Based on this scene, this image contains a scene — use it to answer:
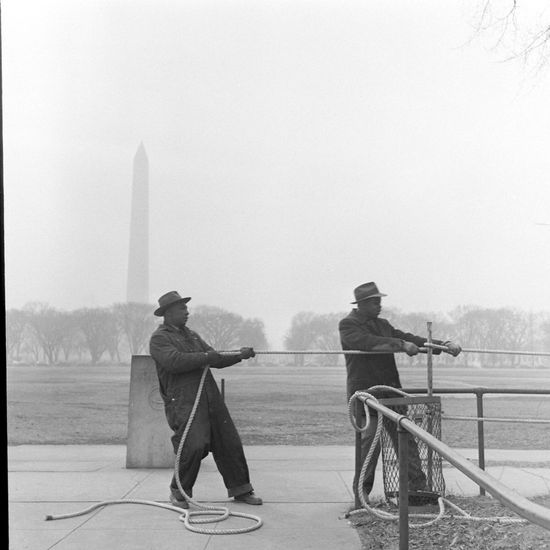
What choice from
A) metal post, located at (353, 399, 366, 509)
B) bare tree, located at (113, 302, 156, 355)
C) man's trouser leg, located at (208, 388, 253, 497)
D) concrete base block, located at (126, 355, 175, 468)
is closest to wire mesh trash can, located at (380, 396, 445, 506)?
metal post, located at (353, 399, 366, 509)

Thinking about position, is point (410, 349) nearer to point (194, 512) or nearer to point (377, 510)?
point (377, 510)

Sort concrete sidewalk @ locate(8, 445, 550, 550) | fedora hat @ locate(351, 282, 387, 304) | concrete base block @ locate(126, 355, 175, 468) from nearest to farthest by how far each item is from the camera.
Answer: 1. concrete sidewalk @ locate(8, 445, 550, 550)
2. fedora hat @ locate(351, 282, 387, 304)
3. concrete base block @ locate(126, 355, 175, 468)

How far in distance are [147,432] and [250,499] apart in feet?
6.55

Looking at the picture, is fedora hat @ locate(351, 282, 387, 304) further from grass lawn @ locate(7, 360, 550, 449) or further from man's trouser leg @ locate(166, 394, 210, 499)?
grass lawn @ locate(7, 360, 550, 449)

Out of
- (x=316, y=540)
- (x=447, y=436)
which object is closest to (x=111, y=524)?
(x=316, y=540)

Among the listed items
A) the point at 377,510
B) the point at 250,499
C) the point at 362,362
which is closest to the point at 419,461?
the point at 377,510

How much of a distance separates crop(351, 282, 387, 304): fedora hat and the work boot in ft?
5.99

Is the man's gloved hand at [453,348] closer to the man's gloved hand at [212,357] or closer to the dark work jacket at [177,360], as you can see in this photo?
the dark work jacket at [177,360]

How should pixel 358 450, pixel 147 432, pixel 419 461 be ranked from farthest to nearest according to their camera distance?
1. pixel 147 432
2. pixel 358 450
3. pixel 419 461

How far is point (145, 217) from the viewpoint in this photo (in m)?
58.8

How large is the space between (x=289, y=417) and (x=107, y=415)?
417 centimetres

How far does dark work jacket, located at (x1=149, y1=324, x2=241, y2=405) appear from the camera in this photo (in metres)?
6.31

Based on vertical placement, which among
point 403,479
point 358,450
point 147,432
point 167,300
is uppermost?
point 167,300

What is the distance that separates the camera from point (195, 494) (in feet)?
22.4
